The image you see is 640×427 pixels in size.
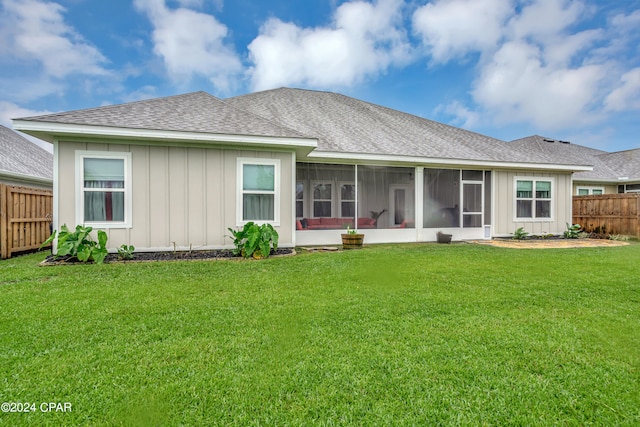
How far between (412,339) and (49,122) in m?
7.82

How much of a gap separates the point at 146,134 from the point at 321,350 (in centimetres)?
626

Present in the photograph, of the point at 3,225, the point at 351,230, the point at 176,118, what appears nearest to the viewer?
the point at 3,225

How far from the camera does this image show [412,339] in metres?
2.85

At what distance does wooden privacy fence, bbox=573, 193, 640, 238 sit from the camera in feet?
37.3

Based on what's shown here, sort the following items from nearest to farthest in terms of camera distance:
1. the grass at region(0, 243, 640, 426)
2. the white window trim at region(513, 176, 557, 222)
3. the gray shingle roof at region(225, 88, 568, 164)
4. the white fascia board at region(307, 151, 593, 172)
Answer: the grass at region(0, 243, 640, 426)
the white fascia board at region(307, 151, 593, 172)
the gray shingle roof at region(225, 88, 568, 164)
the white window trim at region(513, 176, 557, 222)

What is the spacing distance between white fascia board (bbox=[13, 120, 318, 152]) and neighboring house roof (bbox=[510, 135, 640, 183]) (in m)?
12.9

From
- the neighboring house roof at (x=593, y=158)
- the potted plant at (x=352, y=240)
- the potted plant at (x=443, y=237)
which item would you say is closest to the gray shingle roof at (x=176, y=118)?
the potted plant at (x=352, y=240)

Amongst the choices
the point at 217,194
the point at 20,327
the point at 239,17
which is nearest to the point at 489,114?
the point at 239,17

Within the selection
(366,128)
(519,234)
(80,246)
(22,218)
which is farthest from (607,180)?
(22,218)

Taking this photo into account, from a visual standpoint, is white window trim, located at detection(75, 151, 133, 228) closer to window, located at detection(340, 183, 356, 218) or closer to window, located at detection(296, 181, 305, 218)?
window, located at detection(296, 181, 305, 218)

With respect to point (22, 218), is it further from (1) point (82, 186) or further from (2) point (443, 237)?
(2) point (443, 237)

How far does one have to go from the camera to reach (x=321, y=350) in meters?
2.64

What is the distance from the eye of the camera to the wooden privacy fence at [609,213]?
11.4 metres

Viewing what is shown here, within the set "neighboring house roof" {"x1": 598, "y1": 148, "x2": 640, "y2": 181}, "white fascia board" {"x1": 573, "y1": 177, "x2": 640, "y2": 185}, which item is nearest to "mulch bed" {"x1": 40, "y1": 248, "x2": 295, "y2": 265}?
"white fascia board" {"x1": 573, "y1": 177, "x2": 640, "y2": 185}
